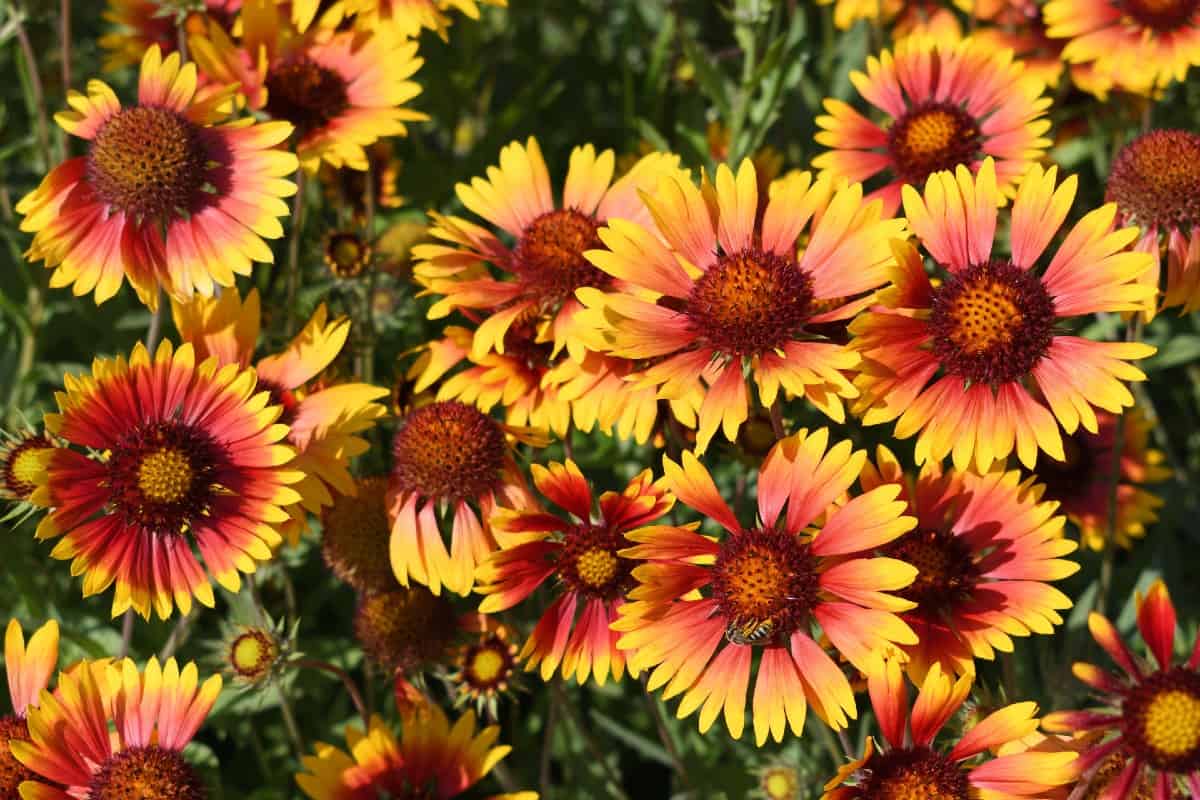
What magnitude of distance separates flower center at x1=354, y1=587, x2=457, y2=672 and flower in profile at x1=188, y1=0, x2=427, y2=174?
33.4 inches

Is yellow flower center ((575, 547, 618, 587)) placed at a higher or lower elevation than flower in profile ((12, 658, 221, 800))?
higher

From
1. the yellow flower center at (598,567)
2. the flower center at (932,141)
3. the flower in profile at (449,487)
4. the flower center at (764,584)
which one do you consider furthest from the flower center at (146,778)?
the flower center at (932,141)

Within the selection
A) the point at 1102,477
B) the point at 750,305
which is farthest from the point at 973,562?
the point at 1102,477

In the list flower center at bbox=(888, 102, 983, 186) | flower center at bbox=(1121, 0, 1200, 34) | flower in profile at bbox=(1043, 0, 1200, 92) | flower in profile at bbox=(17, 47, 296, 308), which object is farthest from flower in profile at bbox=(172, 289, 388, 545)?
flower center at bbox=(1121, 0, 1200, 34)

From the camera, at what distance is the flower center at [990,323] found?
1.89 m

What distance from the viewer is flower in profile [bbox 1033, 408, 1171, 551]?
2.61 metres

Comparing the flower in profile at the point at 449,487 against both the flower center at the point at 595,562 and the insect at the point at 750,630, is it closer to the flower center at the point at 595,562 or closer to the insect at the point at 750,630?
the flower center at the point at 595,562

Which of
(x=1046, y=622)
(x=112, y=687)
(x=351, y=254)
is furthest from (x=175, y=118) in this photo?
(x=1046, y=622)

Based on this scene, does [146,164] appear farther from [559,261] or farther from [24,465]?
[559,261]

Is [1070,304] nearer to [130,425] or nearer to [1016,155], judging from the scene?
[1016,155]

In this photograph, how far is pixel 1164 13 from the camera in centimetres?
271

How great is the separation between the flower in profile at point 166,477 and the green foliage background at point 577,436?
28cm

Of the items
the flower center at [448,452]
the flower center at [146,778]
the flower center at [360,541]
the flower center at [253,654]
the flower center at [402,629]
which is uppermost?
the flower center at [448,452]

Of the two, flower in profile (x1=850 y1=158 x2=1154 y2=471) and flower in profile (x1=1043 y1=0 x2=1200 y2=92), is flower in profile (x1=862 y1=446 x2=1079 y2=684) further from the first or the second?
flower in profile (x1=1043 y1=0 x2=1200 y2=92)
